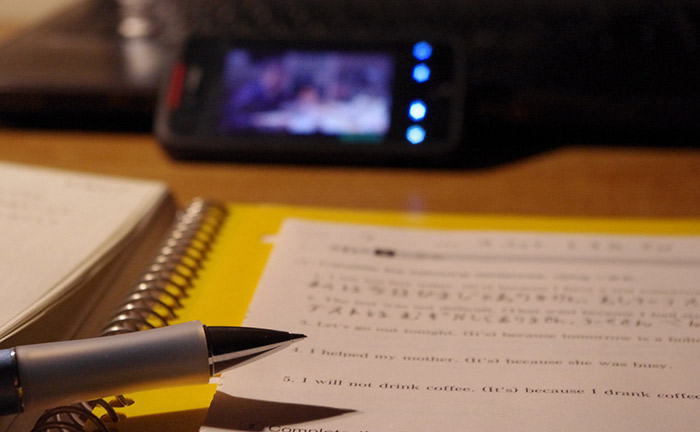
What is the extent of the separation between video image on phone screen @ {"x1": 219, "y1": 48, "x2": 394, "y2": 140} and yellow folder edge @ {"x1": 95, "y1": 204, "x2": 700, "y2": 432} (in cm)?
10

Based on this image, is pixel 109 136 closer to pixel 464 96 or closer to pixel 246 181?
pixel 246 181

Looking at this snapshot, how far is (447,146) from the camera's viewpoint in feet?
1.70

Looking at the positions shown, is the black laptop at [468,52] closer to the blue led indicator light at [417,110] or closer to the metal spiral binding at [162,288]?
the blue led indicator light at [417,110]

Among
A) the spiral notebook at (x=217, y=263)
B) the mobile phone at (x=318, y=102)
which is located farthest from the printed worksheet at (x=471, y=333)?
the mobile phone at (x=318, y=102)

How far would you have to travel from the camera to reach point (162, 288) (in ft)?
1.16

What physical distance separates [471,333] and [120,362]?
0.17 metres

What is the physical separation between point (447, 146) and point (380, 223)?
0.11 m

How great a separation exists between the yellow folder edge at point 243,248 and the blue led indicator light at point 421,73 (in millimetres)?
129

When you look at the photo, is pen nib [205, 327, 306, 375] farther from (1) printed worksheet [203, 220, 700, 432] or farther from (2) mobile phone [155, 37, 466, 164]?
(2) mobile phone [155, 37, 466, 164]

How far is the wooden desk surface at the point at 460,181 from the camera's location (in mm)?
491

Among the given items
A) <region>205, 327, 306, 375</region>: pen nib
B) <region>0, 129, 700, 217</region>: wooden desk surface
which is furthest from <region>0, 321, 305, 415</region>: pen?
<region>0, 129, 700, 217</region>: wooden desk surface

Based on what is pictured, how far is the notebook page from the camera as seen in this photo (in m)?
0.33

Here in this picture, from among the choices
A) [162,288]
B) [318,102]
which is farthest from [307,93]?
[162,288]

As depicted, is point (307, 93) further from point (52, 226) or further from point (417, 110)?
point (52, 226)
